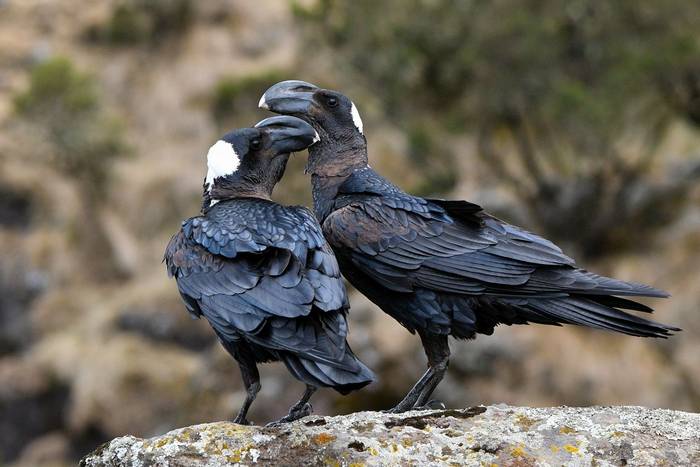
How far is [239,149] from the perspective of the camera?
22.6 feet

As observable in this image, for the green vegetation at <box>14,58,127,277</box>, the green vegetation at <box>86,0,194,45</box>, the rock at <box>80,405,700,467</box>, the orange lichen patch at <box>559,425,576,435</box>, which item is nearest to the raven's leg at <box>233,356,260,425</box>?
the rock at <box>80,405,700,467</box>

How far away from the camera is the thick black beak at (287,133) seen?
698 cm

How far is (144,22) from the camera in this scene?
1671 inches

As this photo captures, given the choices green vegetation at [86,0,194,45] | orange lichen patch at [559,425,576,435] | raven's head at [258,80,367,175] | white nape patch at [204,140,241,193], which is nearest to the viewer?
orange lichen patch at [559,425,576,435]

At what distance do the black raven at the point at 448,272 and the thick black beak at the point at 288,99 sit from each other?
863 millimetres

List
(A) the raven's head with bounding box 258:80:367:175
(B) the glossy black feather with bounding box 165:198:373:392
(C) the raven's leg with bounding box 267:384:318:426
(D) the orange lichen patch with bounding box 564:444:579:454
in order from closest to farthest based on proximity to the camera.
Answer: (B) the glossy black feather with bounding box 165:198:373:392
(D) the orange lichen patch with bounding box 564:444:579:454
(C) the raven's leg with bounding box 267:384:318:426
(A) the raven's head with bounding box 258:80:367:175

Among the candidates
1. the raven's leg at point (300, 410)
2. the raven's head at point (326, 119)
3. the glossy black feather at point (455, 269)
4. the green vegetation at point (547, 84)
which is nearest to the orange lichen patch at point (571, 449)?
the glossy black feather at point (455, 269)

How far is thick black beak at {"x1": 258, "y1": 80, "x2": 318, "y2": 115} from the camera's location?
7.57m

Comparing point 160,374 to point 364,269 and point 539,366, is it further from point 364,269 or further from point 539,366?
point 364,269

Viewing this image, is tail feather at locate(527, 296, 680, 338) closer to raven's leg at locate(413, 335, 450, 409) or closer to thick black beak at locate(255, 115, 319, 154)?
raven's leg at locate(413, 335, 450, 409)

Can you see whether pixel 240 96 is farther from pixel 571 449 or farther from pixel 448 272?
pixel 571 449

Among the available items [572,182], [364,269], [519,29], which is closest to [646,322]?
[364,269]

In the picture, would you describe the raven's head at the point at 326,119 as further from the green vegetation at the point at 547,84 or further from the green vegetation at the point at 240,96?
the green vegetation at the point at 240,96

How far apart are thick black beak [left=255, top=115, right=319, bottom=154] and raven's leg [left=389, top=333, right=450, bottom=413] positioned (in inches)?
65.4
